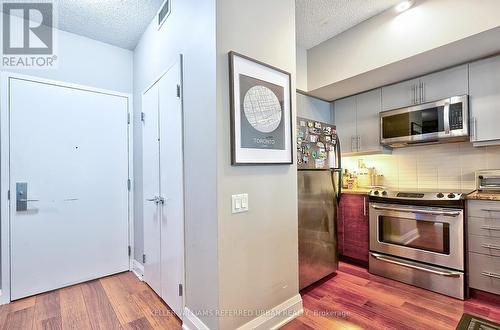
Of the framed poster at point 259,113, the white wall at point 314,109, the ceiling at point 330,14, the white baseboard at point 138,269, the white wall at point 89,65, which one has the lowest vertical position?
the white baseboard at point 138,269

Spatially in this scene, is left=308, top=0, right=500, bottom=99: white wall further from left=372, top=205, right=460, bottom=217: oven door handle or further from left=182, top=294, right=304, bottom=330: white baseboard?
left=182, top=294, right=304, bottom=330: white baseboard

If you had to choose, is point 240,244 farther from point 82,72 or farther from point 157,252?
point 82,72

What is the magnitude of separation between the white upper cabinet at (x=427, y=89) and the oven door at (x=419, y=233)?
1.24 meters

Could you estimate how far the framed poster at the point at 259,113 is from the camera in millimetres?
1565

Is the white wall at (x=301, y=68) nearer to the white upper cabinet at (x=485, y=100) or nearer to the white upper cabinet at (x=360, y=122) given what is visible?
the white upper cabinet at (x=360, y=122)

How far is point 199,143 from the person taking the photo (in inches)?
65.1

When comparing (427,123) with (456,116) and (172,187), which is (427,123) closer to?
(456,116)

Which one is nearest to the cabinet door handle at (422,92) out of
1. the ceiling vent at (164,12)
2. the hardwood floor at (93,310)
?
the ceiling vent at (164,12)

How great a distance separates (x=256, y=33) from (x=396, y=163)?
101 inches

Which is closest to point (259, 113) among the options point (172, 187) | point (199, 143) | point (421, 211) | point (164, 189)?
point (199, 143)

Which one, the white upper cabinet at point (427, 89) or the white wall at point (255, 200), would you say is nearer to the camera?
the white wall at point (255, 200)

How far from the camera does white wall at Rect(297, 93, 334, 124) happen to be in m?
3.12

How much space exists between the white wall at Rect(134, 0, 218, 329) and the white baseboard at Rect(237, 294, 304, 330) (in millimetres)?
325

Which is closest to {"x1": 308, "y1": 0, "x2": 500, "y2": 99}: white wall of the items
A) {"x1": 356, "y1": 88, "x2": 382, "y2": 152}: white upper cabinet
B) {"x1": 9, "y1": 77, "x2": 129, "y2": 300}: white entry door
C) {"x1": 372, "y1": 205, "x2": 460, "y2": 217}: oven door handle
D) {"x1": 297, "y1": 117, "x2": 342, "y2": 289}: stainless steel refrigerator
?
{"x1": 356, "y1": 88, "x2": 382, "y2": 152}: white upper cabinet
